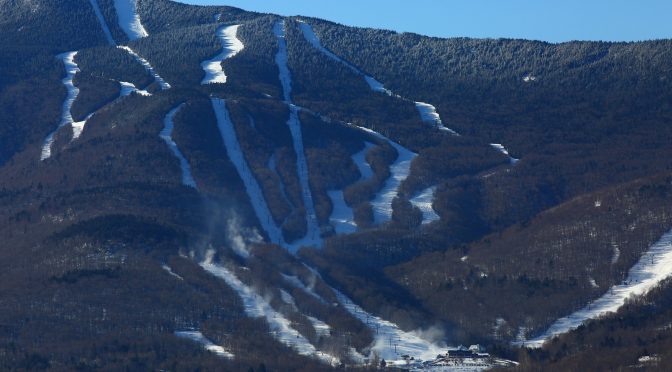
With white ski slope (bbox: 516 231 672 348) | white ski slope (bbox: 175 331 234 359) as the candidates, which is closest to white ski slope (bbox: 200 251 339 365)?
white ski slope (bbox: 175 331 234 359)

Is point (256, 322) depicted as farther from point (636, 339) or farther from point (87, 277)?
point (636, 339)

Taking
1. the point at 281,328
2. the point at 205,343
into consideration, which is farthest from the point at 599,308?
the point at 205,343

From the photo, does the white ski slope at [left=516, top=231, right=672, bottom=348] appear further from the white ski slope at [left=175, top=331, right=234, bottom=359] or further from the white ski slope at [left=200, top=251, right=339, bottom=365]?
the white ski slope at [left=175, top=331, right=234, bottom=359]

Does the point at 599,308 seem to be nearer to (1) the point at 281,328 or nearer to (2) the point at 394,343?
(2) the point at 394,343

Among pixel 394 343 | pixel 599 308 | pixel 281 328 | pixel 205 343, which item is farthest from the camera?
pixel 599 308

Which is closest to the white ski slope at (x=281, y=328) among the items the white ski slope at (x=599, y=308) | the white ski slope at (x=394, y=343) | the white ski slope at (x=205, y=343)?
the white ski slope at (x=394, y=343)

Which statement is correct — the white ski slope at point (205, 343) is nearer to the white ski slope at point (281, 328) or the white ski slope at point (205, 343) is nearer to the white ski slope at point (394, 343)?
the white ski slope at point (281, 328)
